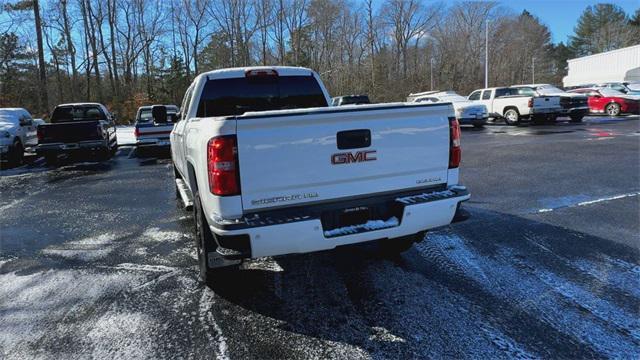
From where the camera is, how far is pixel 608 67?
54.0 meters

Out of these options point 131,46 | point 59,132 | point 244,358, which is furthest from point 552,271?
point 131,46

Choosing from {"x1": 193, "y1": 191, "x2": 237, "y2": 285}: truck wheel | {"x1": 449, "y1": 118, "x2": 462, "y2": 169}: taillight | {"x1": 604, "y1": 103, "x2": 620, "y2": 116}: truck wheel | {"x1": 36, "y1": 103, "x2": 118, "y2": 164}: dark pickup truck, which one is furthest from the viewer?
{"x1": 604, "y1": 103, "x2": 620, "y2": 116}: truck wheel

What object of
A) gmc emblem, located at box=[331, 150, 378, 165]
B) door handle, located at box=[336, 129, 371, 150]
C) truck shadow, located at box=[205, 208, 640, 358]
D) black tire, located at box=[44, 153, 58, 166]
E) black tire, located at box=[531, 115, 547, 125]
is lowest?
truck shadow, located at box=[205, 208, 640, 358]

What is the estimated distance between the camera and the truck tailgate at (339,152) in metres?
3.26

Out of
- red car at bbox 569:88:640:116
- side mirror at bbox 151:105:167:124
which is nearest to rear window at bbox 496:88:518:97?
red car at bbox 569:88:640:116

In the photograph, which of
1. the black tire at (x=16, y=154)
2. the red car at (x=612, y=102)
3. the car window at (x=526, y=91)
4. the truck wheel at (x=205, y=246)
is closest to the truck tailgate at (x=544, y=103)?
the car window at (x=526, y=91)

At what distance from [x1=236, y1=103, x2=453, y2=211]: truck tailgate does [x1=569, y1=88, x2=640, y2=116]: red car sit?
2562 cm

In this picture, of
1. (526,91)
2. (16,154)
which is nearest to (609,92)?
(526,91)

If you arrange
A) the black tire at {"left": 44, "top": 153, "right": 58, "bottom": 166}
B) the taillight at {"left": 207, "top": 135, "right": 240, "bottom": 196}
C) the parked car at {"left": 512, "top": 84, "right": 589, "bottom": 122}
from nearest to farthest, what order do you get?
the taillight at {"left": 207, "top": 135, "right": 240, "bottom": 196}, the black tire at {"left": 44, "top": 153, "right": 58, "bottom": 166}, the parked car at {"left": 512, "top": 84, "right": 589, "bottom": 122}

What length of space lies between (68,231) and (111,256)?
161cm

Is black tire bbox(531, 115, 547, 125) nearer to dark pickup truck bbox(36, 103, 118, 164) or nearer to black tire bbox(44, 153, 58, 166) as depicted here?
dark pickup truck bbox(36, 103, 118, 164)

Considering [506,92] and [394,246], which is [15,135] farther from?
[506,92]

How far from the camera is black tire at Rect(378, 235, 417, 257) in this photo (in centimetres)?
472

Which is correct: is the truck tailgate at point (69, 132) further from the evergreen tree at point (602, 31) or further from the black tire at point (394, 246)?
the evergreen tree at point (602, 31)
